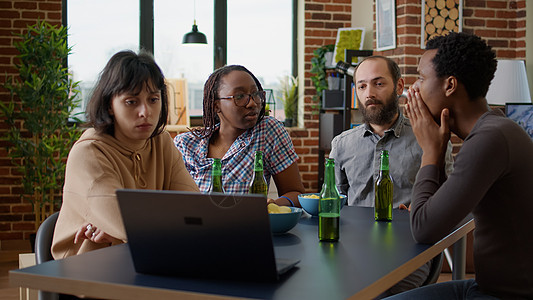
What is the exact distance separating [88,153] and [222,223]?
31.0 inches

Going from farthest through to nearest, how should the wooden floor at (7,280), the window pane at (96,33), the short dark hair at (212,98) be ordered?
the window pane at (96,33) < the wooden floor at (7,280) < the short dark hair at (212,98)

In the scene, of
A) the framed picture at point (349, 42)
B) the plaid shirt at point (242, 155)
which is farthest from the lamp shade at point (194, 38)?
the plaid shirt at point (242, 155)

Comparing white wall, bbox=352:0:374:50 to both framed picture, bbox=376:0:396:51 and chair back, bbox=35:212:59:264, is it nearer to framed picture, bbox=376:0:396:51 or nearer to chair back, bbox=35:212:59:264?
framed picture, bbox=376:0:396:51

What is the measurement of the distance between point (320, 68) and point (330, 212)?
14.4ft

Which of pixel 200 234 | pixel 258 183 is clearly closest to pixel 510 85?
pixel 258 183

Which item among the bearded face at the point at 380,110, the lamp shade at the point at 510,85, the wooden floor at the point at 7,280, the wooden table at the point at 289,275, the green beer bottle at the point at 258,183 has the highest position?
the lamp shade at the point at 510,85

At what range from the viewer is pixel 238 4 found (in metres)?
6.21

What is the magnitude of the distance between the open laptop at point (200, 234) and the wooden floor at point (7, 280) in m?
2.74

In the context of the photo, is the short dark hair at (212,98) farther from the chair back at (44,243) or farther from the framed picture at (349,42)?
the framed picture at (349,42)

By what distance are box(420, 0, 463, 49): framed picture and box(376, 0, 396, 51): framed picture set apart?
9.9 inches

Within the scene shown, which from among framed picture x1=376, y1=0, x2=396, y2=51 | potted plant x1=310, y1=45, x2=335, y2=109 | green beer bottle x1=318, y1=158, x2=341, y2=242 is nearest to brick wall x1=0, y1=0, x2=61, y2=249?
potted plant x1=310, y1=45, x2=335, y2=109

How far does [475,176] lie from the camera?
1.44m

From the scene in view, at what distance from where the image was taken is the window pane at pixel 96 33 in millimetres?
5695

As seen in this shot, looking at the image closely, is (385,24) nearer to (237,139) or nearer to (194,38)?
(194,38)
